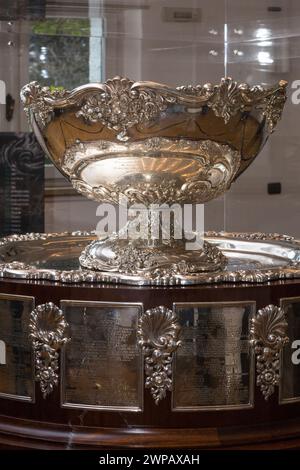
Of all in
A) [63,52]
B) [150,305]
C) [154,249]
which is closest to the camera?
[150,305]

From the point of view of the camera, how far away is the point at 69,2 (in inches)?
109

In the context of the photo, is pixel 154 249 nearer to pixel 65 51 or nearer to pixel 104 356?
pixel 104 356

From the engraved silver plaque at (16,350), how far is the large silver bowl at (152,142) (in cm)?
17

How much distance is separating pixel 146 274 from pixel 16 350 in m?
0.23

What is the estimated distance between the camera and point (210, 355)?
1537 millimetres

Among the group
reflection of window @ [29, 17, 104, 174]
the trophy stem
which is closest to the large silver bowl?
the trophy stem

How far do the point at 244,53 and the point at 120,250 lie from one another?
121 centimetres

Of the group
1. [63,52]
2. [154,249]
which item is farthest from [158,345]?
[63,52]

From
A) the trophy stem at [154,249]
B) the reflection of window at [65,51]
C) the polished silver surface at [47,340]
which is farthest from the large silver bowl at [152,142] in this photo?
the reflection of window at [65,51]

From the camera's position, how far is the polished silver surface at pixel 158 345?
1521 millimetres

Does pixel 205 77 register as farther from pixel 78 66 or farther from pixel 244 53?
pixel 78 66

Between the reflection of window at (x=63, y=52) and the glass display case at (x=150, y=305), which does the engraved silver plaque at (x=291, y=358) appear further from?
the reflection of window at (x=63, y=52)
